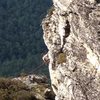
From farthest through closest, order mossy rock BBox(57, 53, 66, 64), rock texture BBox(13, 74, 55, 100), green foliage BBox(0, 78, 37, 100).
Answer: rock texture BBox(13, 74, 55, 100) → green foliage BBox(0, 78, 37, 100) → mossy rock BBox(57, 53, 66, 64)

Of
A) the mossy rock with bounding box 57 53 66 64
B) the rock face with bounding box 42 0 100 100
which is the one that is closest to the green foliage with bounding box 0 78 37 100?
the rock face with bounding box 42 0 100 100

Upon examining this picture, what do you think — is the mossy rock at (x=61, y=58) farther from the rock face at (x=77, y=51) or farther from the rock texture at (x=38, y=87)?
the rock texture at (x=38, y=87)

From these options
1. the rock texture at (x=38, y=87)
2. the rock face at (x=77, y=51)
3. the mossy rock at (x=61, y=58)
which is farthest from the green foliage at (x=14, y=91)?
the mossy rock at (x=61, y=58)

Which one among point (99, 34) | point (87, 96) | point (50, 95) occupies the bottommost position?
point (50, 95)

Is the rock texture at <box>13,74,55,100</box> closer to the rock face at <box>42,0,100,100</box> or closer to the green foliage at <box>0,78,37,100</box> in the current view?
the green foliage at <box>0,78,37,100</box>

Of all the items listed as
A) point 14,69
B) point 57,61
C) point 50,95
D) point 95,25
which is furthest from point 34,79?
point 14,69

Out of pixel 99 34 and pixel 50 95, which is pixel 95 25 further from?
pixel 50 95

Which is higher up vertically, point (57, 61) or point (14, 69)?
point (57, 61)

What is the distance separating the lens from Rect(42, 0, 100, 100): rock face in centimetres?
2941

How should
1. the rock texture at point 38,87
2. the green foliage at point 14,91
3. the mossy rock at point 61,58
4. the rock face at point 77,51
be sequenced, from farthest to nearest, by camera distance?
the rock texture at point 38,87
the green foliage at point 14,91
the mossy rock at point 61,58
the rock face at point 77,51

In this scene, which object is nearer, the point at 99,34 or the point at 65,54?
the point at 99,34

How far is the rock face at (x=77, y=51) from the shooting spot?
29.4m

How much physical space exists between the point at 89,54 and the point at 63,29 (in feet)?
14.5

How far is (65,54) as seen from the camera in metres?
34.1
